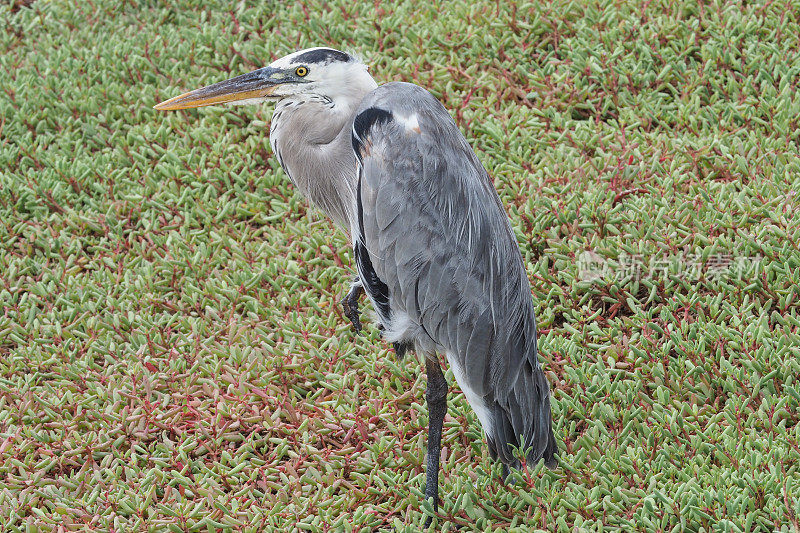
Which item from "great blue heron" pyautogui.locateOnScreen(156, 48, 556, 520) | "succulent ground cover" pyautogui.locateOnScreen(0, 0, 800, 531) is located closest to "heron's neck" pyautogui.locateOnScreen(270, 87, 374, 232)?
"great blue heron" pyautogui.locateOnScreen(156, 48, 556, 520)

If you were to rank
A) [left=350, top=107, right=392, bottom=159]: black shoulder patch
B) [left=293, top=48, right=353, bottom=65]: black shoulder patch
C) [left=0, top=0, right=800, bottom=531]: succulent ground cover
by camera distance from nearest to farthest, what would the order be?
[left=350, top=107, right=392, bottom=159]: black shoulder patch → [left=293, top=48, right=353, bottom=65]: black shoulder patch → [left=0, top=0, right=800, bottom=531]: succulent ground cover

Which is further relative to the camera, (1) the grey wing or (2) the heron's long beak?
(2) the heron's long beak

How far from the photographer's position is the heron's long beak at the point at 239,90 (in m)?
3.61

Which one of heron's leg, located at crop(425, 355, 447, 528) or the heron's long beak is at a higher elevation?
the heron's long beak

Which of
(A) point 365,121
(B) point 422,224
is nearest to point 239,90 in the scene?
(A) point 365,121

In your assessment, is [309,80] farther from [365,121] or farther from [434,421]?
[434,421]

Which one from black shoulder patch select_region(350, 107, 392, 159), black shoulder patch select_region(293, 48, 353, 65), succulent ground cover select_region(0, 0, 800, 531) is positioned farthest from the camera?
succulent ground cover select_region(0, 0, 800, 531)

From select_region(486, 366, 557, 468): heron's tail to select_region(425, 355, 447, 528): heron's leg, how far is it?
0.66 ft

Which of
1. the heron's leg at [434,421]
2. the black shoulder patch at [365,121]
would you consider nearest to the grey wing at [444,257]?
the black shoulder patch at [365,121]

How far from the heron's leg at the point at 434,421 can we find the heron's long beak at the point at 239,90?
47.3 inches

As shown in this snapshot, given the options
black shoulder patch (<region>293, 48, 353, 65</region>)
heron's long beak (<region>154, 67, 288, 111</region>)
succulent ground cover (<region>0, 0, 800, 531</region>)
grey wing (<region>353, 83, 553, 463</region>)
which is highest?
black shoulder patch (<region>293, 48, 353, 65</region>)

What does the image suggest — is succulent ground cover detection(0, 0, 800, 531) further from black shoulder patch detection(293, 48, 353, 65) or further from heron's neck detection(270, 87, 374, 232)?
black shoulder patch detection(293, 48, 353, 65)

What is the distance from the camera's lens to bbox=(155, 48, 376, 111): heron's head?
11.7 ft

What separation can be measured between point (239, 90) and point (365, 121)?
0.57 meters
